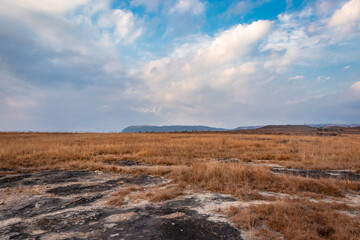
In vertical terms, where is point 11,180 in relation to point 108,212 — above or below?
above

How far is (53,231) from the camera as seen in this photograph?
439cm

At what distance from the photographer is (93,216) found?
5.06m

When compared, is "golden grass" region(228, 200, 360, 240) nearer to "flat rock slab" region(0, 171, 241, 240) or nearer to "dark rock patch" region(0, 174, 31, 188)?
"flat rock slab" region(0, 171, 241, 240)

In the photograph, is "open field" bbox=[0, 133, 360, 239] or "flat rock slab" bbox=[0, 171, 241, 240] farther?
"open field" bbox=[0, 133, 360, 239]

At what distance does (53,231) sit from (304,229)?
16.4ft

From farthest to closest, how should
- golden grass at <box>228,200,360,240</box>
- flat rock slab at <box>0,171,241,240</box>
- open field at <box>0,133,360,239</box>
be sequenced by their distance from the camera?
open field at <box>0,133,360,239</box> < flat rock slab at <box>0,171,241,240</box> < golden grass at <box>228,200,360,240</box>

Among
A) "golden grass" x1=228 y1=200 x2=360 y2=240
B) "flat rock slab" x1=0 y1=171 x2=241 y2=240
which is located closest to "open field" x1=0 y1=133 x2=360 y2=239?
"golden grass" x1=228 y1=200 x2=360 y2=240

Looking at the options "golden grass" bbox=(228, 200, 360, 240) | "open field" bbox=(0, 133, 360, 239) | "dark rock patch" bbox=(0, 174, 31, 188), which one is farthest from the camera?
"dark rock patch" bbox=(0, 174, 31, 188)

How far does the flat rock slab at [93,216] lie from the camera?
416 centimetres

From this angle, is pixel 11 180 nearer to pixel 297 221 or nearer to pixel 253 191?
pixel 253 191

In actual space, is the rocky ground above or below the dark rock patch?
below

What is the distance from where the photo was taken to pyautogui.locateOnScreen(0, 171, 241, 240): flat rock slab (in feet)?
13.6

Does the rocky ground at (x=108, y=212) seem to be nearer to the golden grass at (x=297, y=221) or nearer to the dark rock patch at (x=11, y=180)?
the dark rock patch at (x=11, y=180)

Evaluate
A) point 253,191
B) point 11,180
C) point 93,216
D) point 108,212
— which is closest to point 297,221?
point 253,191
